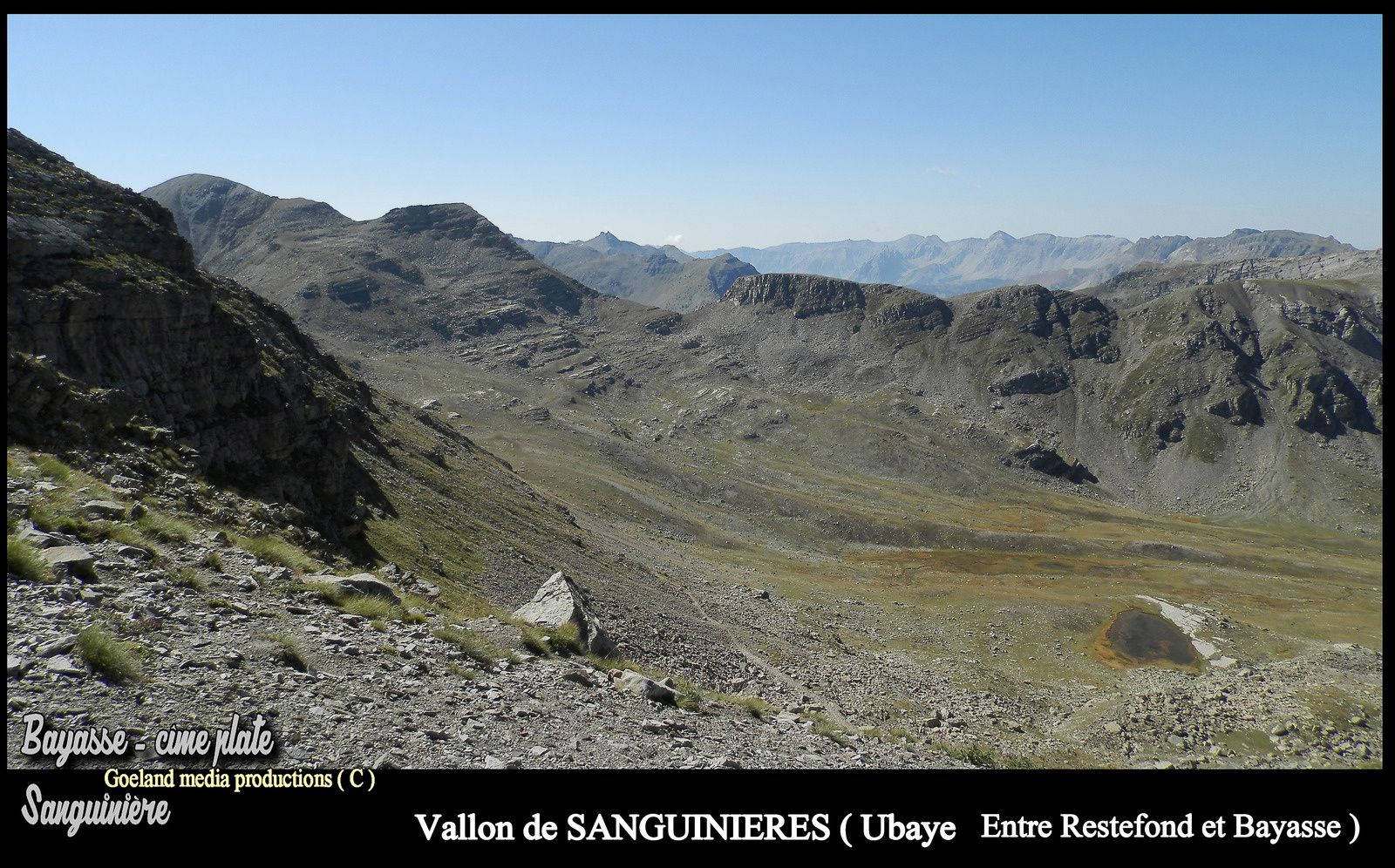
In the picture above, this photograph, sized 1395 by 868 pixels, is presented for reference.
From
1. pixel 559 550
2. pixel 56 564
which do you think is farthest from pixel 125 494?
pixel 559 550

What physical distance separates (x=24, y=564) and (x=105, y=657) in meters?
3.26

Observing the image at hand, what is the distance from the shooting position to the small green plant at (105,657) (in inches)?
359

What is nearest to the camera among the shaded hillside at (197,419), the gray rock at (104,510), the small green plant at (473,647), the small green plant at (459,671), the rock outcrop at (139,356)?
the gray rock at (104,510)

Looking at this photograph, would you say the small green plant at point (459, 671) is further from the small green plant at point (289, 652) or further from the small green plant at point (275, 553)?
the small green plant at point (275, 553)

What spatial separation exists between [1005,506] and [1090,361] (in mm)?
93136

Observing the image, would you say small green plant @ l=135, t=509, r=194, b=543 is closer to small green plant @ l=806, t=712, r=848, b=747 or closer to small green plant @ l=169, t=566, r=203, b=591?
small green plant @ l=169, t=566, r=203, b=591

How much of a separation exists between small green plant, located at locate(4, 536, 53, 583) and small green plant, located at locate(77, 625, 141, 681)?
2.19 m

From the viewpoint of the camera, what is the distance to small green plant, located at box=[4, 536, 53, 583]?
10.5m

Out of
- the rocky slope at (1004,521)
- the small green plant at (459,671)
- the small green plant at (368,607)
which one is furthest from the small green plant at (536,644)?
the rocky slope at (1004,521)

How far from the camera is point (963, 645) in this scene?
52.1m

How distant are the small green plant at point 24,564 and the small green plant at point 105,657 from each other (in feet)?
7.19

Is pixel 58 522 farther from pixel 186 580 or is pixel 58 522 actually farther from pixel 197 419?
pixel 197 419

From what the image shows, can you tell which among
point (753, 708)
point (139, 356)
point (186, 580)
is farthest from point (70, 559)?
point (139, 356)

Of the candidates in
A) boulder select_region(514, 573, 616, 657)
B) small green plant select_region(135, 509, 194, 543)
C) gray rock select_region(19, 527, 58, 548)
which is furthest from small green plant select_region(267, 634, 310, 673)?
boulder select_region(514, 573, 616, 657)
